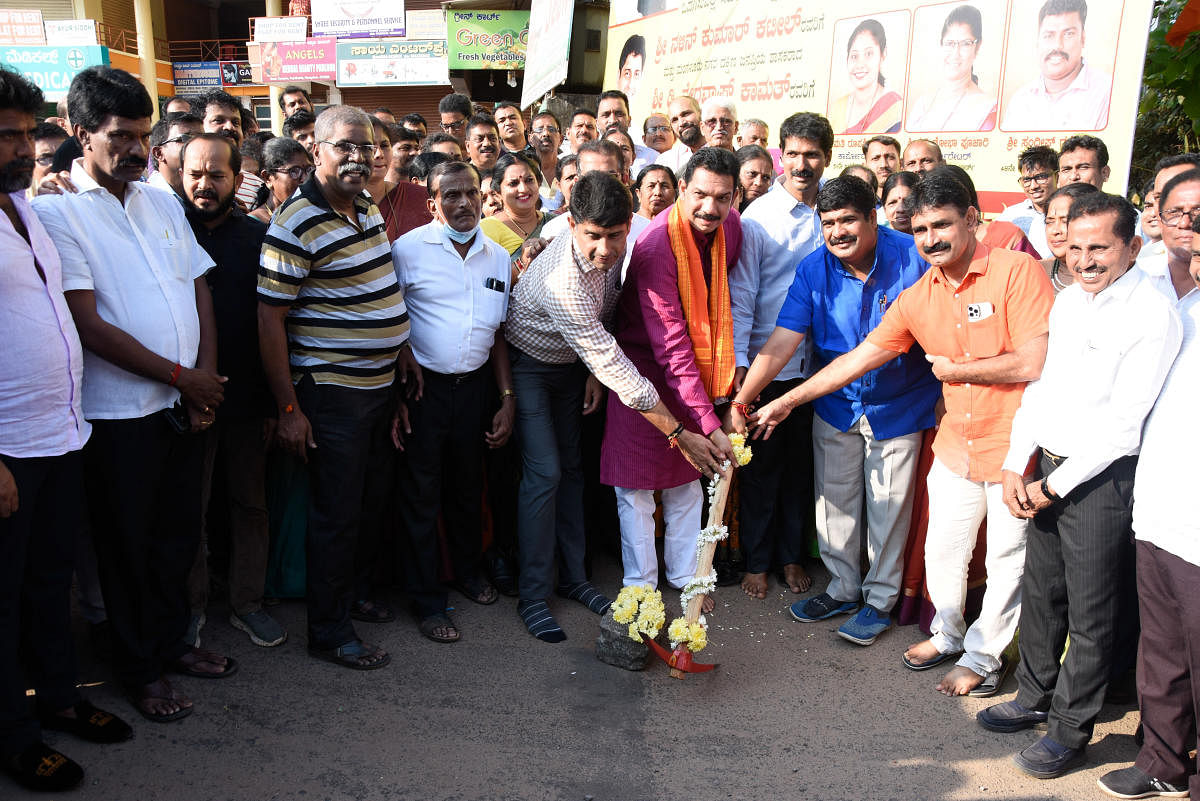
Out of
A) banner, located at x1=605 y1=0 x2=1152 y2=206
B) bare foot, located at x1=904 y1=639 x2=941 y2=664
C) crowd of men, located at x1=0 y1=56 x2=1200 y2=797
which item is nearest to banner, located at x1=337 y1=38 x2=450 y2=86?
banner, located at x1=605 y1=0 x2=1152 y2=206

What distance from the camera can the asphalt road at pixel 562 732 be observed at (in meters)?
2.75

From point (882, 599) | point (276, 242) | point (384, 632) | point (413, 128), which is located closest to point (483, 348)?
point (276, 242)

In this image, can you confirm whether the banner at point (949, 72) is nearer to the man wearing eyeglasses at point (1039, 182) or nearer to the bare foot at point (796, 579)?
the man wearing eyeglasses at point (1039, 182)

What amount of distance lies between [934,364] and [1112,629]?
110 centimetres

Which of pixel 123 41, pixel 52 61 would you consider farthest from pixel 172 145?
pixel 123 41

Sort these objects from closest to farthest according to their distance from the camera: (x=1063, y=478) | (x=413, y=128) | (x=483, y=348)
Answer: (x=1063, y=478), (x=483, y=348), (x=413, y=128)

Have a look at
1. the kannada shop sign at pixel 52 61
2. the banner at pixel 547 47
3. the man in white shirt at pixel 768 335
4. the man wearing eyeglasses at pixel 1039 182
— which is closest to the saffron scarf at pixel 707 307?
the man in white shirt at pixel 768 335

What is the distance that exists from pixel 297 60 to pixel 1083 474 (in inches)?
815

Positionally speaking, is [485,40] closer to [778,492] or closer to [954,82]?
[954,82]

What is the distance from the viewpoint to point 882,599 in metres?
3.81

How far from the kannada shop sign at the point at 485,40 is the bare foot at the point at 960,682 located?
15.5 m

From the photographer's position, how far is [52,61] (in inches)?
782

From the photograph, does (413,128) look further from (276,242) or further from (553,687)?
(553,687)

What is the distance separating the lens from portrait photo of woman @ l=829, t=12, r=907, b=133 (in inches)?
259
